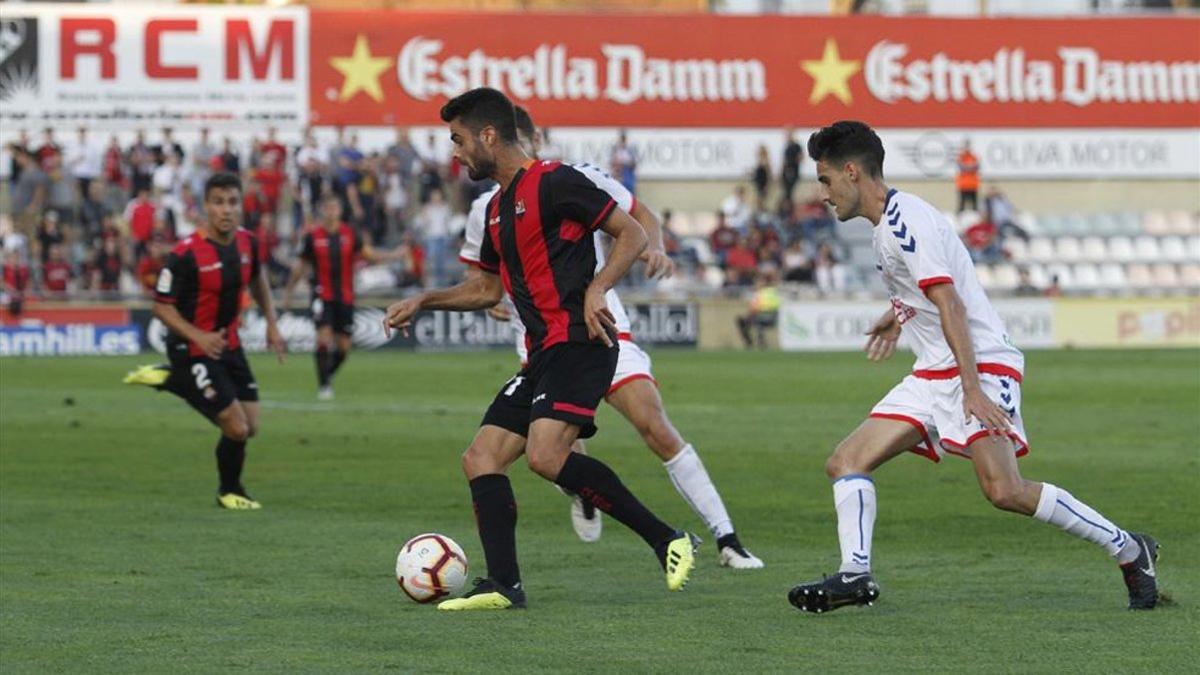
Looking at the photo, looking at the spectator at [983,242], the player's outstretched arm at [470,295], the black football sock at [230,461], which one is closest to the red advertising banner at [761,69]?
the spectator at [983,242]

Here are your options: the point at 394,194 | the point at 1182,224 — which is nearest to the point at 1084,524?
the point at 394,194

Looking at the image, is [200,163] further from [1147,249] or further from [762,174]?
[1147,249]

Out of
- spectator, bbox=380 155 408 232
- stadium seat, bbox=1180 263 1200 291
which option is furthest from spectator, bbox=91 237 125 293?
stadium seat, bbox=1180 263 1200 291

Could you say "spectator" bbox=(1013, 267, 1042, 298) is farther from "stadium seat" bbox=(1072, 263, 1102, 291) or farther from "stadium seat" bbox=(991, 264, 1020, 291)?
"stadium seat" bbox=(1072, 263, 1102, 291)

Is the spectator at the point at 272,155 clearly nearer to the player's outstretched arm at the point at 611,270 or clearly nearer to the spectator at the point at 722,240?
the spectator at the point at 722,240

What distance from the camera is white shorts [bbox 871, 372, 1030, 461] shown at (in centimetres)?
837

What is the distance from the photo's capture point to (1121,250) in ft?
142

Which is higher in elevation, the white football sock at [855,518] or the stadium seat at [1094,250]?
the stadium seat at [1094,250]

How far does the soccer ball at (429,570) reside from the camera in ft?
29.5

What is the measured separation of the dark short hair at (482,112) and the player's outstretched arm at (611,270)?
1.82ft

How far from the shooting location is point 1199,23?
46219mm

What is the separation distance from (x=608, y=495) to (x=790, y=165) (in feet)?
105

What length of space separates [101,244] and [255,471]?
20787 millimetres

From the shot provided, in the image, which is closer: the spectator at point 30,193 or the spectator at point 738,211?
the spectator at point 30,193
